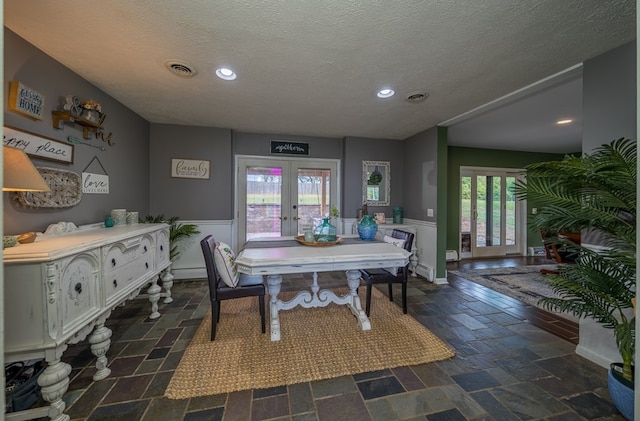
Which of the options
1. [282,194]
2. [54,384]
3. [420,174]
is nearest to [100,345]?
[54,384]

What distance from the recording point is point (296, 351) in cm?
209

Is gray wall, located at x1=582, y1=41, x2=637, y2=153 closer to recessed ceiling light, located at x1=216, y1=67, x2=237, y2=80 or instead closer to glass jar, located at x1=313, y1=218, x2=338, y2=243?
glass jar, located at x1=313, y1=218, x2=338, y2=243

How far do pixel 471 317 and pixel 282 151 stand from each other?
11.7 feet

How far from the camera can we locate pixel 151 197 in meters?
3.79

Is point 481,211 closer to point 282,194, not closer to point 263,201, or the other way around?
point 282,194

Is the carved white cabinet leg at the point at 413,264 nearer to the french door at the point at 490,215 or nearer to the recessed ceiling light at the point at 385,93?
the french door at the point at 490,215

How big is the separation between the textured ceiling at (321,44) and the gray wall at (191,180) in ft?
3.08

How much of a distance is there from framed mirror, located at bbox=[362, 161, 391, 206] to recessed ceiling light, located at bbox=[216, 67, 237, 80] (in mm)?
2781

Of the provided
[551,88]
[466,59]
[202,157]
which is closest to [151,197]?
[202,157]

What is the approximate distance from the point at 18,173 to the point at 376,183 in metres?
4.26

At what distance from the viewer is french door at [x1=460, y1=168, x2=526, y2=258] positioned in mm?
5523

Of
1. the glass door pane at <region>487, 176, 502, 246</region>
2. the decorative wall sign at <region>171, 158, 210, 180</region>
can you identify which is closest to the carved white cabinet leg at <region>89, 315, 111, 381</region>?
the decorative wall sign at <region>171, 158, 210, 180</region>

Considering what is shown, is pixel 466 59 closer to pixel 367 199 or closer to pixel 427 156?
pixel 427 156

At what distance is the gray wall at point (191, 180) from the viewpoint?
3.79 m
